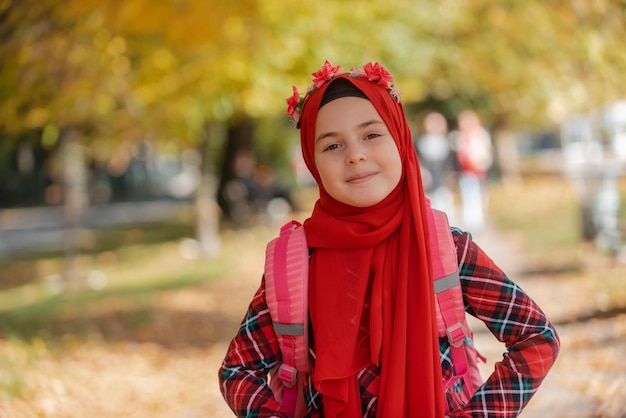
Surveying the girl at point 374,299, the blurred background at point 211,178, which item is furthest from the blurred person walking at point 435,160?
the girl at point 374,299

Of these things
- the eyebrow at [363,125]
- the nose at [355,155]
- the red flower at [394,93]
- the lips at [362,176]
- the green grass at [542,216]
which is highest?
the red flower at [394,93]

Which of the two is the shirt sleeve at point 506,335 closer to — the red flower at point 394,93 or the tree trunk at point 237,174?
the red flower at point 394,93

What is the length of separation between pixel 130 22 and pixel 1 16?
4.96ft

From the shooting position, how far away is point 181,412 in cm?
562

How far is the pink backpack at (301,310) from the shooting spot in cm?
193

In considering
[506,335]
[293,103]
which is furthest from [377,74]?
[506,335]

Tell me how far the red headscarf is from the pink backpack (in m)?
0.04

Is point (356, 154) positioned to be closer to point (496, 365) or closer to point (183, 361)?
point (496, 365)

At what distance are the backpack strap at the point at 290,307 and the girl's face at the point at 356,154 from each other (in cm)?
18

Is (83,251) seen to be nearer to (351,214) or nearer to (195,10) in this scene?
(195,10)

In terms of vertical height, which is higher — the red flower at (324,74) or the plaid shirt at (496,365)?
the red flower at (324,74)

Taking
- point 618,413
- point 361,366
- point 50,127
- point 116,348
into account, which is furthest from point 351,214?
point 50,127

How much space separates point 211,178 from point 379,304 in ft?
40.1

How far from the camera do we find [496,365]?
6.31ft
